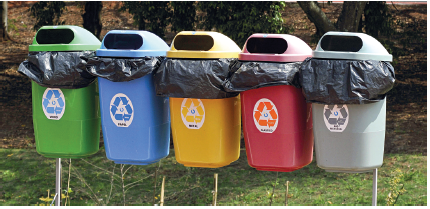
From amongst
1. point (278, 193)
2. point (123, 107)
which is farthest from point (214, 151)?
point (278, 193)

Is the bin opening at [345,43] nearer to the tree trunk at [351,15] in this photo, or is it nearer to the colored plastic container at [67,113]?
the colored plastic container at [67,113]

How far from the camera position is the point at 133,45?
406 cm

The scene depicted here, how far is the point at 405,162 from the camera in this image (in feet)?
24.6

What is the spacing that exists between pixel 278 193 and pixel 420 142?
124 inches

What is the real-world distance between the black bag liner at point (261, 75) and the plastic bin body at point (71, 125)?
1.28 meters

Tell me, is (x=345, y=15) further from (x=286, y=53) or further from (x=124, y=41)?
(x=124, y=41)

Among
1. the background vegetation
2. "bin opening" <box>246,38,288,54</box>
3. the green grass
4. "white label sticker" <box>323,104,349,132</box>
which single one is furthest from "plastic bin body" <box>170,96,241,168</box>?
the green grass

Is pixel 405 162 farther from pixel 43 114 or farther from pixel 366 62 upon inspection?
pixel 43 114

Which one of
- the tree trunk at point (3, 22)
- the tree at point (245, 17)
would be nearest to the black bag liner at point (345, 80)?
the tree at point (245, 17)

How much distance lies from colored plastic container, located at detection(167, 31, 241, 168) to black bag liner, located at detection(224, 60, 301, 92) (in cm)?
21

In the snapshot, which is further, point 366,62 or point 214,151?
point 214,151

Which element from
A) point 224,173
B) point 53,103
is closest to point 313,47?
point 224,173

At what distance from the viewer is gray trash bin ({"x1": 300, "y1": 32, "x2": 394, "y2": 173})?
334cm

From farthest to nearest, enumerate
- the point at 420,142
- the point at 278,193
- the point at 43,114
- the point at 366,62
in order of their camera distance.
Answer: the point at 420,142
the point at 278,193
the point at 43,114
the point at 366,62
